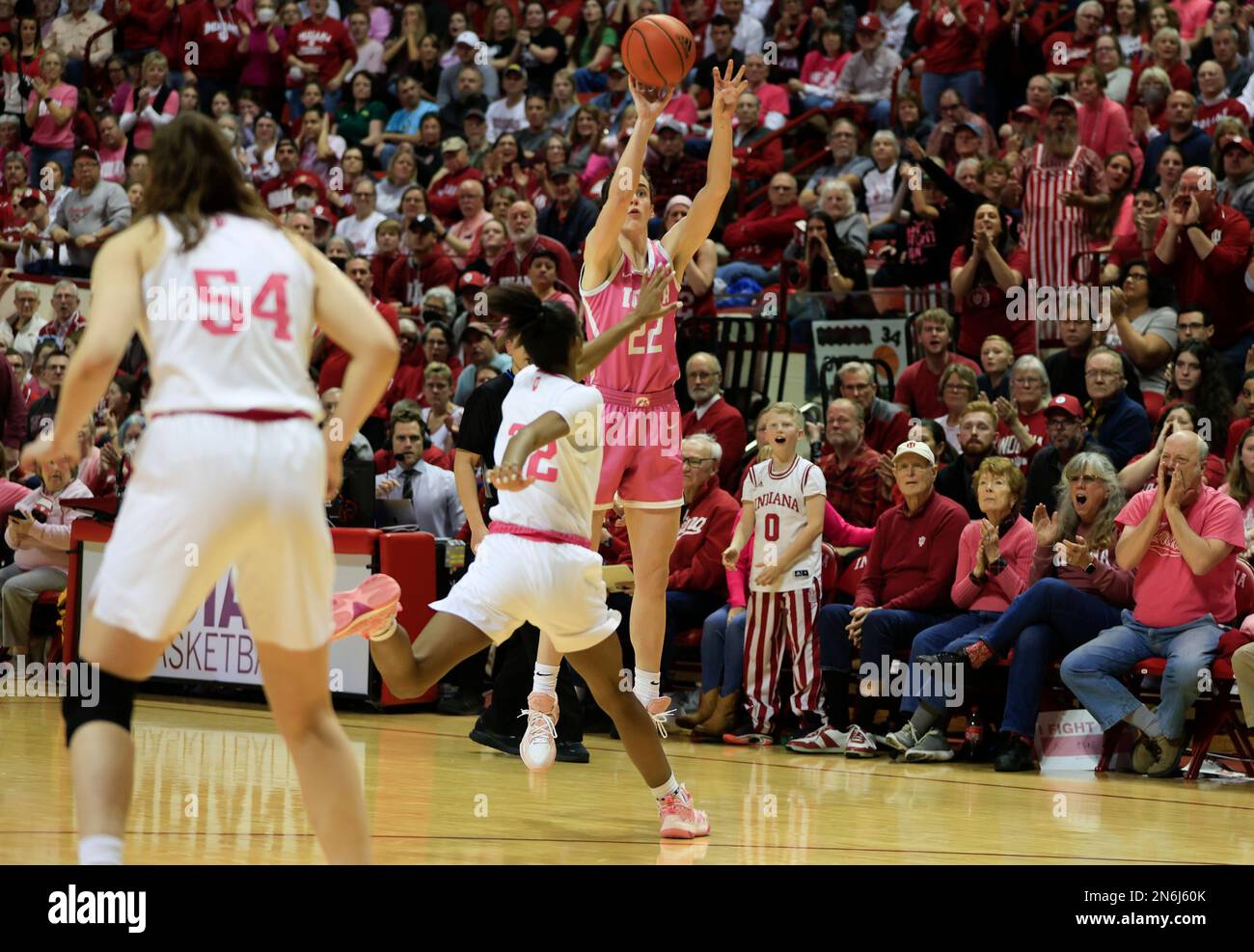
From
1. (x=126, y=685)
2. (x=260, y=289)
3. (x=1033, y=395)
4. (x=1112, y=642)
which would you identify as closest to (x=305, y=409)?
(x=260, y=289)

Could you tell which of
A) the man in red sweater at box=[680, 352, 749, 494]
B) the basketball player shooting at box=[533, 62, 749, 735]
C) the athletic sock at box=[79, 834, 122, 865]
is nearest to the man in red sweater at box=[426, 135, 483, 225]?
the man in red sweater at box=[680, 352, 749, 494]

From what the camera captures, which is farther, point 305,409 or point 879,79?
point 879,79

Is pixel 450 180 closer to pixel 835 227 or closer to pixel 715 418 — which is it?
pixel 835 227

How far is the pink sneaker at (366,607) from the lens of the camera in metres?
5.55

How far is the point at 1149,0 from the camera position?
1481cm

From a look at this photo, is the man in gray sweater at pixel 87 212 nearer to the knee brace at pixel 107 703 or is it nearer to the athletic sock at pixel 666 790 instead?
the athletic sock at pixel 666 790

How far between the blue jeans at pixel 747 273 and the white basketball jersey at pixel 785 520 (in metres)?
4.40

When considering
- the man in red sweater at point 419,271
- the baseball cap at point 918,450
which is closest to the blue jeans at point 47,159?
the man in red sweater at point 419,271

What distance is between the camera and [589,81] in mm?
17859

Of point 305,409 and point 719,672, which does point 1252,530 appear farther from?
point 305,409

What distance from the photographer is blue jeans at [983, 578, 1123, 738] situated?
28.3 feet

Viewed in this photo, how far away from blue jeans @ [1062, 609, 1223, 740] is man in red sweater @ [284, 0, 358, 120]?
13.2 meters

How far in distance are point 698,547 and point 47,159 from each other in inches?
448

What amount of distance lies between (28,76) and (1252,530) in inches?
604
